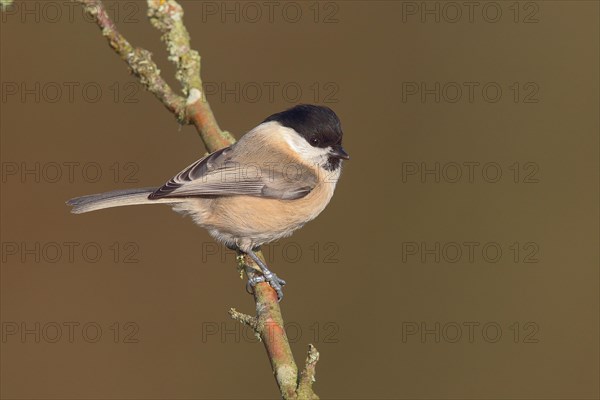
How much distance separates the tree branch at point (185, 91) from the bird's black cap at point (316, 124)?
429mm

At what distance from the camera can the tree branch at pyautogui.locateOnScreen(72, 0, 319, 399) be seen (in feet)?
8.32

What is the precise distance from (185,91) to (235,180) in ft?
1.92

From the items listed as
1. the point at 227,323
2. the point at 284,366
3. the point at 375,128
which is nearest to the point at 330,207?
the point at 375,128

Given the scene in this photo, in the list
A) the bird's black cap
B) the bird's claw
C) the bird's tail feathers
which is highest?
the bird's black cap

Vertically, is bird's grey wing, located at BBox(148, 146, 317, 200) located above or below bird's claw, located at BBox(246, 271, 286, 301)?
above

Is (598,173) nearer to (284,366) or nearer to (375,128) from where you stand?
(375,128)

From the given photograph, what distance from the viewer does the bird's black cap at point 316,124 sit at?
10.3 feet

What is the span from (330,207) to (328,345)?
0.98 metres

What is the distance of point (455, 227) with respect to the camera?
14.8 feet

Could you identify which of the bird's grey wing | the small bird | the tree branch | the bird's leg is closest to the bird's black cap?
the small bird

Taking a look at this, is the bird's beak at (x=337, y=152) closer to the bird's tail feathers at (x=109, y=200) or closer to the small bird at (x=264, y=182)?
the small bird at (x=264, y=182)

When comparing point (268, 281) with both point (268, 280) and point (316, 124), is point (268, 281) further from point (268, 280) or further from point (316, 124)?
point (316, 124)

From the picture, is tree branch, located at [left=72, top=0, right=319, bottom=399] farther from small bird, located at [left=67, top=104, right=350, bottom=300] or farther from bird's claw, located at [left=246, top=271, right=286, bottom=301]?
small bird, located at [left=67, top=104, right=350, bottom=300]

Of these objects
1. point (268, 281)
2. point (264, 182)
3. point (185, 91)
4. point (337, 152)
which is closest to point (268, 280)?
point (268, 281)
